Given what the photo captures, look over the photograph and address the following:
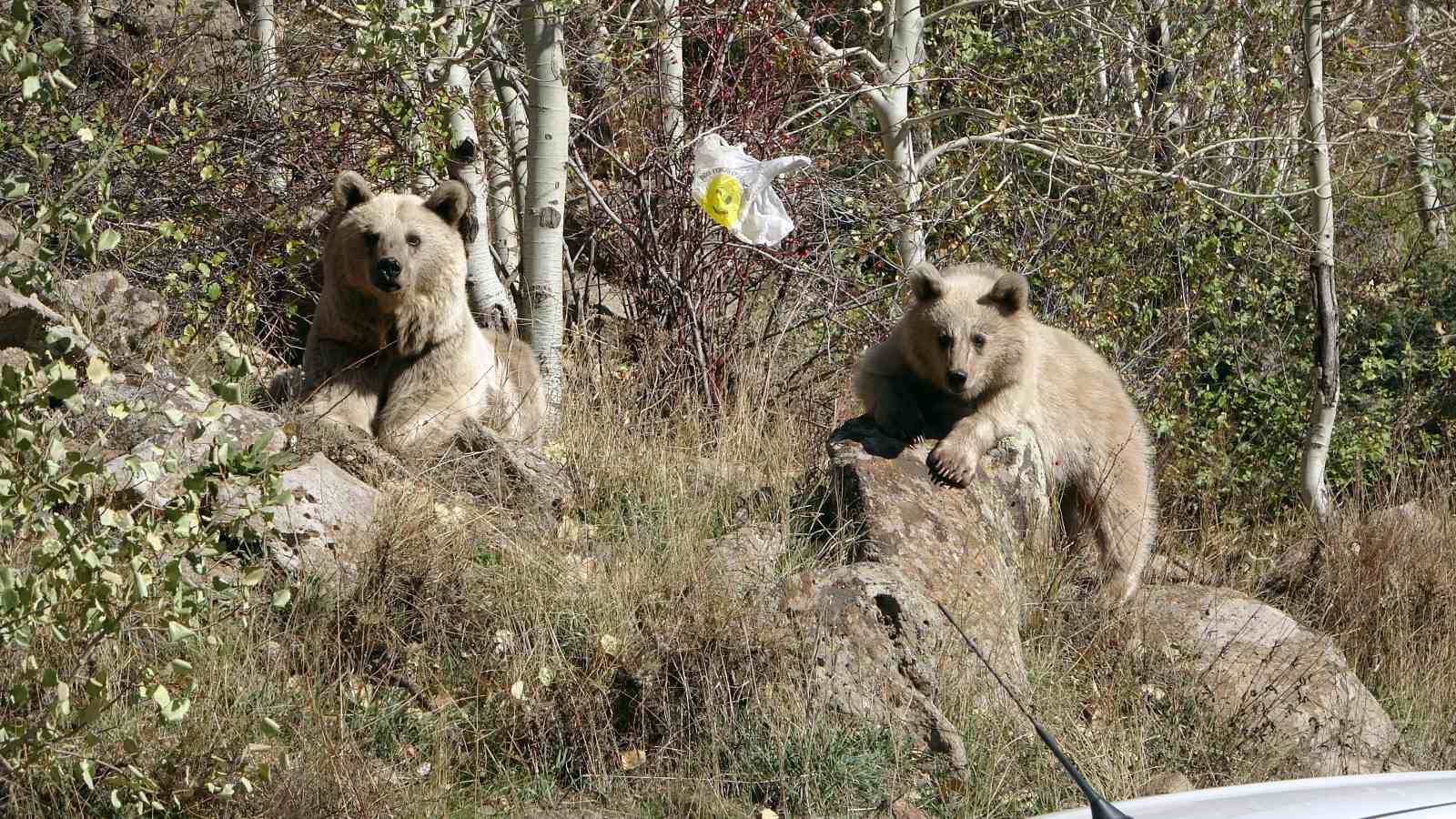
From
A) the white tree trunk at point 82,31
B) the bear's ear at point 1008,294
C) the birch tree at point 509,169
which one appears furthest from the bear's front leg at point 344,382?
the white tree trunk at point 82,31

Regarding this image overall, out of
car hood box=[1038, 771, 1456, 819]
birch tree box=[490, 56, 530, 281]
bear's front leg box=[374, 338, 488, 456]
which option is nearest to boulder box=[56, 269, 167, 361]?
bear's front leg box=[374, 338, 488, 456]

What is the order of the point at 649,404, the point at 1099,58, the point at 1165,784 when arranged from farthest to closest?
the point at 1099,58
the point at 649,404
the point at 1165,784

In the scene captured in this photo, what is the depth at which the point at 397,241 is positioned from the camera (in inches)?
270

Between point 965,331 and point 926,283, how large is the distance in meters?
0.32

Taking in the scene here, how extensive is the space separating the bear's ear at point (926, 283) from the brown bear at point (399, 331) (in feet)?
6.71

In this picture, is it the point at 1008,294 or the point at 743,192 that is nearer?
the point at 1008,294

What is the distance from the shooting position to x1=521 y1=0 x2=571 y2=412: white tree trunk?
282 inches

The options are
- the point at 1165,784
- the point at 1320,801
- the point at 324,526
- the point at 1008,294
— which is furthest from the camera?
the point at 1008,294

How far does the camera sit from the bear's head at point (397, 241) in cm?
682

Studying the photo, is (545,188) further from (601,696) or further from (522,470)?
(601,696)

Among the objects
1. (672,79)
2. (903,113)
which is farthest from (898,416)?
(672,79)

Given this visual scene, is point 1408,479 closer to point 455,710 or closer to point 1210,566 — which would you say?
point 1210,566

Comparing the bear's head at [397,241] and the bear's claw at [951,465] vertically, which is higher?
the bear's head at [397,241]

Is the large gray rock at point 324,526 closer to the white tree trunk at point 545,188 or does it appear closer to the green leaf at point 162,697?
the green leaf at point 162,697
